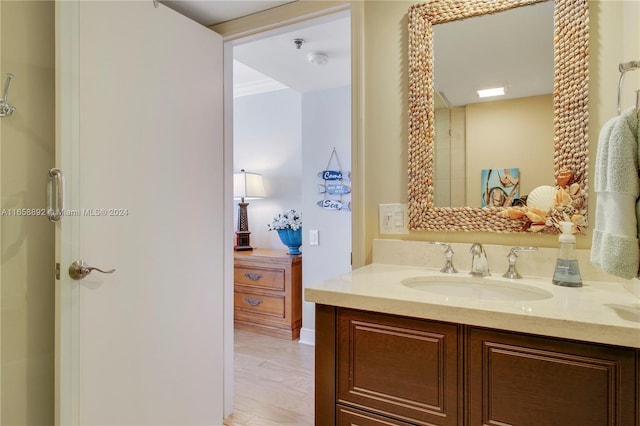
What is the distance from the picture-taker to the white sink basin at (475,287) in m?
1.19

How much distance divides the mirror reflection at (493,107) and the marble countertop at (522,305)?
1.21 ft

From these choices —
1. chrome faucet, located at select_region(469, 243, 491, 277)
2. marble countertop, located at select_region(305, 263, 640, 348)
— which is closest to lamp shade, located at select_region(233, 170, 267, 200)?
marble countertop, located at select_region(305, 263, 640, 348)

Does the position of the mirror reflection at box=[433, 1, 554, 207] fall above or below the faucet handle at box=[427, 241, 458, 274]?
above

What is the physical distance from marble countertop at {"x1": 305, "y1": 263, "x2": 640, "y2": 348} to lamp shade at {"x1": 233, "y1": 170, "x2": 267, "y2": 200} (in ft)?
8.22

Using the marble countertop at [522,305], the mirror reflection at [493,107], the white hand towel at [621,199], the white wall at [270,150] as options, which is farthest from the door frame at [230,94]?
the white wall at [270,150]

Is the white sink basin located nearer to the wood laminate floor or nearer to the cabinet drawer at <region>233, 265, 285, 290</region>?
the wood laminate floor

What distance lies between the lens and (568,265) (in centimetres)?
114

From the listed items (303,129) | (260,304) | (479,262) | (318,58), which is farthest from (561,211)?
(260,304)

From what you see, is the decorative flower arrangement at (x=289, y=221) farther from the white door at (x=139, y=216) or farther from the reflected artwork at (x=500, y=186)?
the reflected artwork at (x=500, y=186)

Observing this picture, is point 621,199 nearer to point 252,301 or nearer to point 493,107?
point 493,107

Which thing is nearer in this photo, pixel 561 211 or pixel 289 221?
pixel 561 211

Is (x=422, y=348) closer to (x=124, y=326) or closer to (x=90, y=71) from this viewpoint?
(x=124, y=326)

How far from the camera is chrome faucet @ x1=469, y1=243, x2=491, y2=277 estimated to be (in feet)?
4.30

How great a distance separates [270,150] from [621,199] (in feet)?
10.9
